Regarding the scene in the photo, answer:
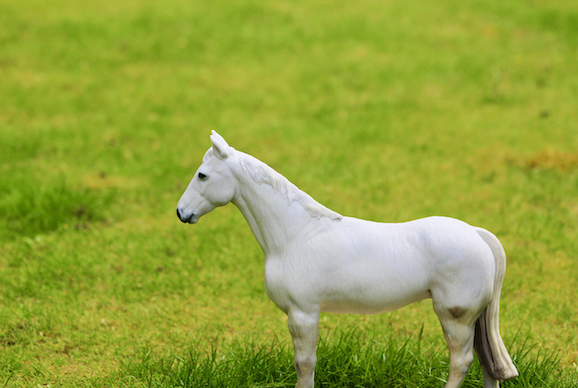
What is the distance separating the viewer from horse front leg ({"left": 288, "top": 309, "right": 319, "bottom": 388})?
9.31 ft

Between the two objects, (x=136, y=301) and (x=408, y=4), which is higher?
(x=408, y=4)

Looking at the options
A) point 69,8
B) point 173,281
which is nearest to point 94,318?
point 173,281

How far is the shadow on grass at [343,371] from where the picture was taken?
3.26 meters

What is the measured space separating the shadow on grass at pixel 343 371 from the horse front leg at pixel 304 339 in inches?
13.1

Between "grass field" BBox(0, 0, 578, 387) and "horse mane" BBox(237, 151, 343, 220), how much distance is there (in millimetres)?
961

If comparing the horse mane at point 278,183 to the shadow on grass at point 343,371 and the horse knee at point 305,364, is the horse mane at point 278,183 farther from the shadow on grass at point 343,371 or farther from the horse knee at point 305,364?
the shadow on grass at point 343,371

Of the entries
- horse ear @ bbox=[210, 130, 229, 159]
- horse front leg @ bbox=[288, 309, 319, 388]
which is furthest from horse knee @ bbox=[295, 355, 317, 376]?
horse ear @ bbox=[210, 130, 229, 159]

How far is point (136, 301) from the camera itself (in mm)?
4555

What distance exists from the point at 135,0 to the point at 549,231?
28.5 ft

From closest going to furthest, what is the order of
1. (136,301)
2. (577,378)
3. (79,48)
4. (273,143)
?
1. (577,378)
2. (136,301)
3. (273,143)
4. (79,48)

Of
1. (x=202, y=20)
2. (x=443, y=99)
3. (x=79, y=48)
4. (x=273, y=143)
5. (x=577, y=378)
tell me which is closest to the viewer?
(x=577, y=378)

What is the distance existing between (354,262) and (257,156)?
4.56 metres

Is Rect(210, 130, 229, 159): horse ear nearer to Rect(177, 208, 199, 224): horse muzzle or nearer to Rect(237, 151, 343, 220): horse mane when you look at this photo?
Rect(237, 151, 343, 220): horse mane

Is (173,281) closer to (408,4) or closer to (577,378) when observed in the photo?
(577,378)
